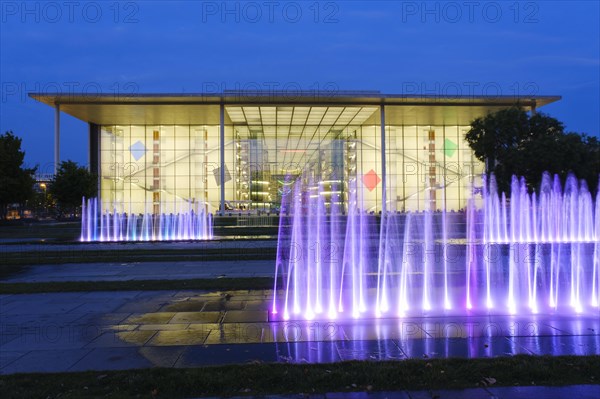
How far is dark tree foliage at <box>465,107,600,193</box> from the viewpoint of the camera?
28312 millimetres

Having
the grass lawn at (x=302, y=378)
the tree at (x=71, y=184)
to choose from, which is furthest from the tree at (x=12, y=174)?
the grass lawn at (x=302, y=378)

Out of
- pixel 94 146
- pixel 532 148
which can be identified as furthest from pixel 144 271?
pixel 94 146

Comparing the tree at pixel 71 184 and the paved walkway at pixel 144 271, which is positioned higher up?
the tree at pixel 71 184

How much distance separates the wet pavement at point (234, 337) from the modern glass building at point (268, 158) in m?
46.1

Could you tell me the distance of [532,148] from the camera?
2884cm

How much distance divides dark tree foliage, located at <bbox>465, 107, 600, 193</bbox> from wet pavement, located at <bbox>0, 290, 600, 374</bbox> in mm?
23006

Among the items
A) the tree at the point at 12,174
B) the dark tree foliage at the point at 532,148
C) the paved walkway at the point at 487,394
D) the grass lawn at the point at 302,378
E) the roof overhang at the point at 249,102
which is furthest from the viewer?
the roof overhang at the point at 249,102

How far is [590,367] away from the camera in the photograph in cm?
507

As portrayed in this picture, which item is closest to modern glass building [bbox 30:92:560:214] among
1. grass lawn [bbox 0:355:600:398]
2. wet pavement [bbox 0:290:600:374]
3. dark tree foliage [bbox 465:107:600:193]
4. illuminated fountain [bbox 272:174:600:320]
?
dark tree foliage [bbox 465:107:600:193]

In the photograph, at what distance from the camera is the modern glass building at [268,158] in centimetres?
5791

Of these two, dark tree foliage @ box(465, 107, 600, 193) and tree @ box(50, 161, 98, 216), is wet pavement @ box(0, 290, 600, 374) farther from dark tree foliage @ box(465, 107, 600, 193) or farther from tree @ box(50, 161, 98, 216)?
tree @ box(50, 161, 98, 216)

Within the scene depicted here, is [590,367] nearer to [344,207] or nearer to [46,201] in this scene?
[344,207]

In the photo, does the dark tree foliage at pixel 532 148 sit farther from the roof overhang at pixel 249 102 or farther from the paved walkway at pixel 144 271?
the paved walkway at pixel 144 271

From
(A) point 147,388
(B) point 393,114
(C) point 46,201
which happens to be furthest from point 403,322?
(C) point 46,201
